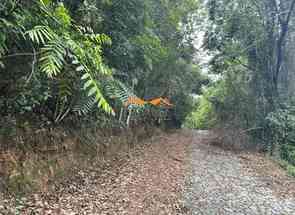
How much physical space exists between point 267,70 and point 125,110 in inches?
223

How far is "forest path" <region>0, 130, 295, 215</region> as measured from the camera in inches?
135

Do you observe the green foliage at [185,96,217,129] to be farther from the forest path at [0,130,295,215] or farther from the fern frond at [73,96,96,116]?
the fern frond at [73,96,96,116]

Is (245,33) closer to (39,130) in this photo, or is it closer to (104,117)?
(104,117)

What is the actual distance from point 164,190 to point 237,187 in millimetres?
1606

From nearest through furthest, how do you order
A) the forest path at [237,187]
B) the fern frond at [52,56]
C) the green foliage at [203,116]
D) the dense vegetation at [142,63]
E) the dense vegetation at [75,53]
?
1. the fern frond at [52,56]
2. the dense vegetation at [75,53]
3. the dense vegetation at [142,63]
4. the forest path at [237,187]
5. the green foliage at [203,116]

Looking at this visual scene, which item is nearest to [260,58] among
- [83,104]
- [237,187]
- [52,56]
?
[237,187]

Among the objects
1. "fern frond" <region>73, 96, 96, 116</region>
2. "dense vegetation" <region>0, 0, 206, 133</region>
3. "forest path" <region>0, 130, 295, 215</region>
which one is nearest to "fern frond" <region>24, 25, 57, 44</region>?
"dense vegetation" <region>0, 0, 206, 133</region>

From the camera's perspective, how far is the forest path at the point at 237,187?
13.1 ft

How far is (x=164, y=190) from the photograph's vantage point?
14.5ft

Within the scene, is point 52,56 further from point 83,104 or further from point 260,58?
point 260,58

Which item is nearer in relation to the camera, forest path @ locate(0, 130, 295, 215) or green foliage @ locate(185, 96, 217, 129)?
forest path @ locate(0, 130, 295, 215)

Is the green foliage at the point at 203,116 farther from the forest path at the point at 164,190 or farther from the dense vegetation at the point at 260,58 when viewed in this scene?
the forest path at the point at 164,190

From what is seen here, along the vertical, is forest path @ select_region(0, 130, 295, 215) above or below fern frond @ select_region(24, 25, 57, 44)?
below

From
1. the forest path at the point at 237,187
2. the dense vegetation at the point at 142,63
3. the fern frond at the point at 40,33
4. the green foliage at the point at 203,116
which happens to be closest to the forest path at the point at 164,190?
the forest path at the point at 237,187
